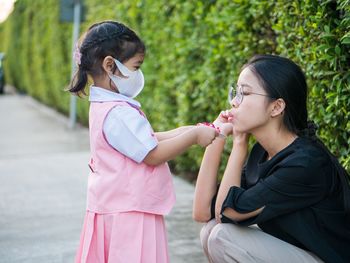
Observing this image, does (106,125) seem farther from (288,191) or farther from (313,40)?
(313,40)

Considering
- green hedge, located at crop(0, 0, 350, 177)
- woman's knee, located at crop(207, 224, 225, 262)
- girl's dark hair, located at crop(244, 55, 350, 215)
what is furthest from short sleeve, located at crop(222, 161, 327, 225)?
green hedge, located at crop(0, 0, 350, 177)

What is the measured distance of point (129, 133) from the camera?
2623 millimetres

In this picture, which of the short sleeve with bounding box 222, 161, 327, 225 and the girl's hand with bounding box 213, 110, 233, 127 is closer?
the short sleeve with bounding box 222, 161, 327, 225

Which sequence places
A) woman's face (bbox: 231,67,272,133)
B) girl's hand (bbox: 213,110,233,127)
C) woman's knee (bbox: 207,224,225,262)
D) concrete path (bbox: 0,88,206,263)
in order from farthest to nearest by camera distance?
concrete path (bbox: 0,88,206,263)
girl's hand (bbox: 213,110,233,127)
woman's knee (bbox: 207,224,225,262)
woman's face (bbox: 231,67,272,133)

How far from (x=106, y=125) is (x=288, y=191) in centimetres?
84

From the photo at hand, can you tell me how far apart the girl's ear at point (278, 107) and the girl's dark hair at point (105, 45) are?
0.66 meters

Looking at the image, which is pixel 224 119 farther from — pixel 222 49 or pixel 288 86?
pixel 222 49

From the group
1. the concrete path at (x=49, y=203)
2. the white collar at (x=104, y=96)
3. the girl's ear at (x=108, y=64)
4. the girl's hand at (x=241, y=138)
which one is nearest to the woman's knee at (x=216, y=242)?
the girl's hand at (x=241, y=138)

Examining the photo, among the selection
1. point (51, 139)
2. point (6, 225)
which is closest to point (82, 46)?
point (6, 225)

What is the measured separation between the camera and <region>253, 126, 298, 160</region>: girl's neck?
8.55ft

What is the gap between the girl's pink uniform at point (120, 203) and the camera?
269 cm

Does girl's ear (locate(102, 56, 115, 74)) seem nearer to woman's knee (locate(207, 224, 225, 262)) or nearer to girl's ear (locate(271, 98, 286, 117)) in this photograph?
girl's ear (locate(271, 98, 286, 117))

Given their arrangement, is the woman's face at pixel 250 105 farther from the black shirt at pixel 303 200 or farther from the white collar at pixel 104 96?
the white collar at pixel 104 96

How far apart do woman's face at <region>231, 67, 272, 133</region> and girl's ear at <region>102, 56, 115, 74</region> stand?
1.83ft
